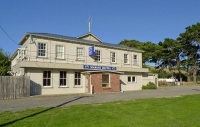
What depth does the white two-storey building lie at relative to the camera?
70.4 ft

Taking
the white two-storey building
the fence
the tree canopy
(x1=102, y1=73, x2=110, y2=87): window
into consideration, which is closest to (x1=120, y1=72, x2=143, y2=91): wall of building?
the white two-storey building

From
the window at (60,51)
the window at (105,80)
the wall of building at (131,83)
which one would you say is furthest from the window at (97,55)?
the window at (60,51)

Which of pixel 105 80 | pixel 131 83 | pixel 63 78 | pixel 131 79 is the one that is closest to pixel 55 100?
pixel 63 78

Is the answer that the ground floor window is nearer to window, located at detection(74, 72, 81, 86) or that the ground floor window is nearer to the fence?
window, located at detection(74, 72, 81, 86)

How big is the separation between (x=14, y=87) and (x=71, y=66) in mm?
6908

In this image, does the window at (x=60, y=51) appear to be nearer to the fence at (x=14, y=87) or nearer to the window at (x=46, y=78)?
the window at (x=46, y=78)

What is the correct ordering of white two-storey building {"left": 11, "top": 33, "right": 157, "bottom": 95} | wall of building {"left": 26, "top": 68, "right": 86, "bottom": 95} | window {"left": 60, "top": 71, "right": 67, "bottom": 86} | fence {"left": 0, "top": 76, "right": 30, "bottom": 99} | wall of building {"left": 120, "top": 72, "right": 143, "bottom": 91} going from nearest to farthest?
fence {"left": 0, "top": 76, "right": 30, "bottom": 99} → wall of building {"left": 26, "top": 68, "right": 86, "bottom": 95} → white two-storey building {"left": 11, "top": 33, "right": 157, "bottom": 95} → window {"left": 60, "top": 71, "right": 67, "bottom": 86} → wall of building {"left": 120, "top": 72, "right": 143, "bottom": 91}

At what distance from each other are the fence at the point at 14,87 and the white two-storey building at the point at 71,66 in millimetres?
1349

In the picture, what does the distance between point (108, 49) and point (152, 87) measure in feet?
32.0

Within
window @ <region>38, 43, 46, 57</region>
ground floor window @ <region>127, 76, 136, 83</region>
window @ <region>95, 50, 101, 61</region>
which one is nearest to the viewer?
window @ <region>38, 43, 46, 57</region>

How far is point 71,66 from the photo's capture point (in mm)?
23484

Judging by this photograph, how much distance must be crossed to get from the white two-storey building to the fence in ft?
4.43

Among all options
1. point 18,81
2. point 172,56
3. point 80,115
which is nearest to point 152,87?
point 18,81

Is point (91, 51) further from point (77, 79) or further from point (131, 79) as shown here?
point (131, 79)
